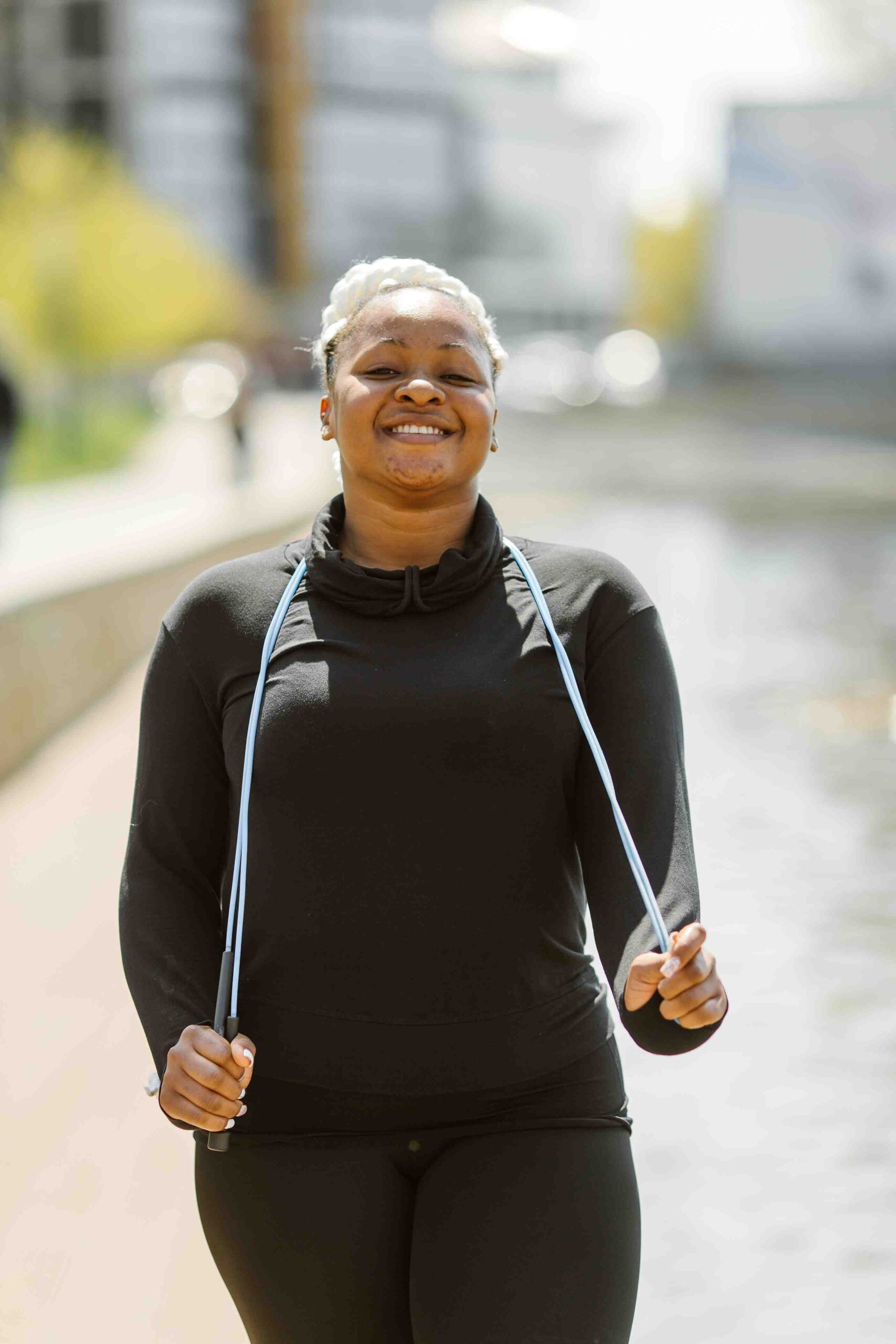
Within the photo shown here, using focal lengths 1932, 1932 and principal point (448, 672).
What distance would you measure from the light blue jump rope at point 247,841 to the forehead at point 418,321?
1.17ft

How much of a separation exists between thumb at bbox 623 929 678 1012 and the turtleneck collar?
20.8 inches

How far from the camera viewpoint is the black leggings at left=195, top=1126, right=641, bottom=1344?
2252mm

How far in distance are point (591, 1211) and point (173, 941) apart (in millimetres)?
643

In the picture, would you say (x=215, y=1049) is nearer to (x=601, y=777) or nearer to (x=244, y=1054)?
(x=244, y=1054)

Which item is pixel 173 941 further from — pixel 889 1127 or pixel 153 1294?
pixel 889 1127

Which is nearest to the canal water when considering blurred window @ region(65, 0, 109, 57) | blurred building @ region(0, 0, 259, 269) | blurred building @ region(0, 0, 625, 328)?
blurred building @ region(0, 0, 625, 328)

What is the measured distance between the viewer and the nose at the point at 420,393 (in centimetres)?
253

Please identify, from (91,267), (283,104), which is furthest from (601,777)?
(283,104)

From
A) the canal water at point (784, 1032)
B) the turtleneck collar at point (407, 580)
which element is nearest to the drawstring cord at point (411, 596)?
the turtleneck collar at point (407, 580)

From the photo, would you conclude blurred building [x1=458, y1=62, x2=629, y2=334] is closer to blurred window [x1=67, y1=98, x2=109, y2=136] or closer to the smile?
blurred window [x1=67, y1=98, x2=109, y2=136]

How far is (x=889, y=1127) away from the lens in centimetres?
450

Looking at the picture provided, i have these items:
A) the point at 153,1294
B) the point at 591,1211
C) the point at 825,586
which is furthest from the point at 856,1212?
the point at 825,586

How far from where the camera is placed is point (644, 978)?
7.54ft

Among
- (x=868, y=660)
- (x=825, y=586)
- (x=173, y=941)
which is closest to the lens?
(x=173, y=941)
